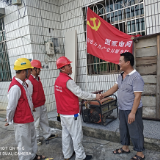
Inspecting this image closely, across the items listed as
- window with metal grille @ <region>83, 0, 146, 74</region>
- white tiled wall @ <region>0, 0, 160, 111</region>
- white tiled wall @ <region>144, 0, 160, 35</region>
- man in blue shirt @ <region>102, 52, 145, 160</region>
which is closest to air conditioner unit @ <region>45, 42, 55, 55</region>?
white tiled wall @ <region>0, 0, 160, 111</region>

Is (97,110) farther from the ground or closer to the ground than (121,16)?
closer to the ground

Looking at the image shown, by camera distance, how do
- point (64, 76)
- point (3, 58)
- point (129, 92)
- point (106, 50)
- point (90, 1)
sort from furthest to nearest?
point (3, 58) → point (90, 1) → point (106, 50) → point (64, 76) → point (129, 92)

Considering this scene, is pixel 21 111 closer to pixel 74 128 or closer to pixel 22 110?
pixel 22 110

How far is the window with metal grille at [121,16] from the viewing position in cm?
467

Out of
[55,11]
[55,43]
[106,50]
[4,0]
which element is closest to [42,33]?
[55,43]

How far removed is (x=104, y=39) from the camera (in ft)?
14.6

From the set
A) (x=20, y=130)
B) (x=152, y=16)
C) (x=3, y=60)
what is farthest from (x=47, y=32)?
(x=20, y=130)

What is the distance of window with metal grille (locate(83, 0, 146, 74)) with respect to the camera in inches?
184

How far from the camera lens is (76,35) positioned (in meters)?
5.90

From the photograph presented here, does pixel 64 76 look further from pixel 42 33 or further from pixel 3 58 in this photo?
pixel 3 58

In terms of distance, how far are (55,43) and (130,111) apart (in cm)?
435

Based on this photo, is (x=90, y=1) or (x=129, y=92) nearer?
(x=129, y=92)

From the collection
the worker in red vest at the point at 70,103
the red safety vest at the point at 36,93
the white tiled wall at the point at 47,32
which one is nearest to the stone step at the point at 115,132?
the worker in red vest at the point at 70,103

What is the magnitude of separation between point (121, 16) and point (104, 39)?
1.27 m
